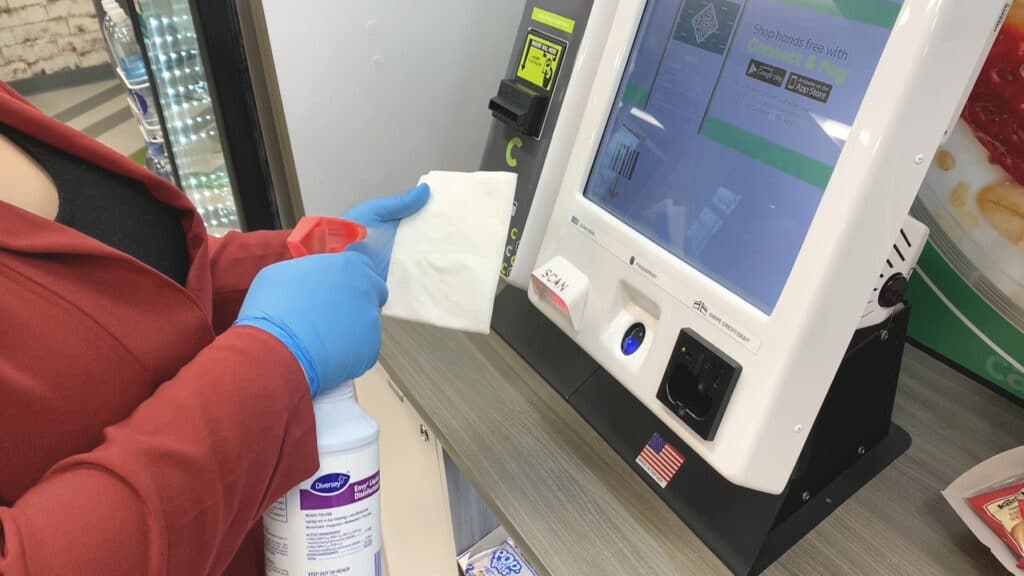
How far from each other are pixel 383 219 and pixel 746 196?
1.43 feet

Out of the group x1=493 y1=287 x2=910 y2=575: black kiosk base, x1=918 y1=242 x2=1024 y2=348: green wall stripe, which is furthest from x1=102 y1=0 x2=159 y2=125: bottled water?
x1=918 y1=242 x2=1024 y2=348: green wall stripe

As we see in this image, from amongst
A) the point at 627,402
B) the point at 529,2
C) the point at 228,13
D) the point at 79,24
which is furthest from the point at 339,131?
the point at 79,24

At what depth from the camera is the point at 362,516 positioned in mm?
715

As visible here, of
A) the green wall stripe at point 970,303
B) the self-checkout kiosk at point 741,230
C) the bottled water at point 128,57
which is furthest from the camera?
the bottled water at point 128,57

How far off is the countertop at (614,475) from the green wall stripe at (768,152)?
1.36 feet

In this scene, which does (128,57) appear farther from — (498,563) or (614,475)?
(614,475)

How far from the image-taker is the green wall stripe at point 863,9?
574mm

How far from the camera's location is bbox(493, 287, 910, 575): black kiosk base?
0.75 meters

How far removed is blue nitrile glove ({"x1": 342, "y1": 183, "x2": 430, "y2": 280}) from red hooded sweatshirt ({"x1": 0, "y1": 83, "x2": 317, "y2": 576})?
27 centimetres

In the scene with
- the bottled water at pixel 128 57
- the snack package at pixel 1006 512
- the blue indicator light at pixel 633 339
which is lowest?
the bottled water at pixel 128 57

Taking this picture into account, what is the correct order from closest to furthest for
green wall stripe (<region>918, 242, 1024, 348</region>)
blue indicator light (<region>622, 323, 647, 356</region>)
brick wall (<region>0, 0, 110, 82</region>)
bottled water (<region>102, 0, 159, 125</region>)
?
blue indicator light (<region>622, 323, 647, 356</region>), green wall stripe (<region>918, 242, 1024, 348</region>), bottled water (<region>102, 0, 159, 125</region>), brick wall (<region>0, 0, 110, 82</region>)

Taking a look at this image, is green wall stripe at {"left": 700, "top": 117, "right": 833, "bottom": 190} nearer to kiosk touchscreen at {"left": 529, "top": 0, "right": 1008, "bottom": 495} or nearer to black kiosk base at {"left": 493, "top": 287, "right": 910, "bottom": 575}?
kiosk touchscreen at {"left": 529, "top": 0, "right": 1008, "bottom": 495}

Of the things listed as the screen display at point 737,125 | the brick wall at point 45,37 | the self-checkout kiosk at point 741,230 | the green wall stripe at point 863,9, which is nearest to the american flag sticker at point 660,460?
the self-checkout kiosk at point 741,230

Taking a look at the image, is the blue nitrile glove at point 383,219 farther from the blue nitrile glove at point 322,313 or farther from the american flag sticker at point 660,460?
the american flag sticker at point 660,460
